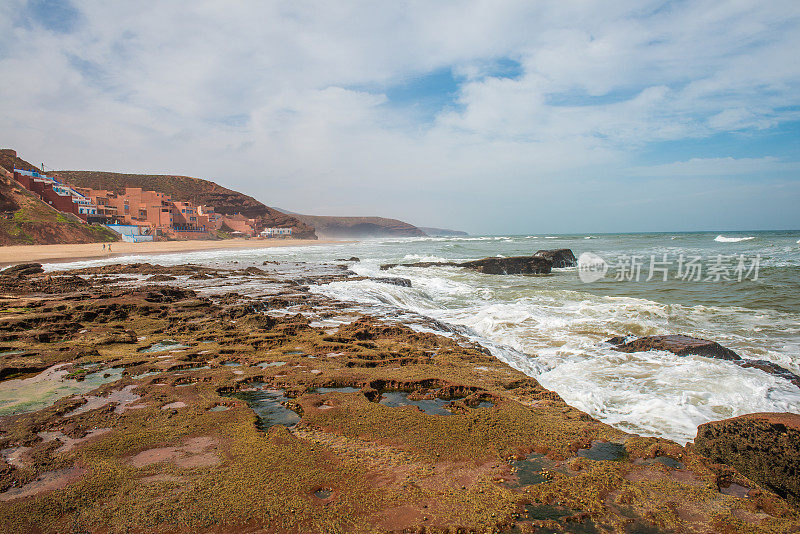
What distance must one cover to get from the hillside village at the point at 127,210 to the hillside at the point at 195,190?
51.1ft

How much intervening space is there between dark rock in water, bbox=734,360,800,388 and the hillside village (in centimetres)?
6148

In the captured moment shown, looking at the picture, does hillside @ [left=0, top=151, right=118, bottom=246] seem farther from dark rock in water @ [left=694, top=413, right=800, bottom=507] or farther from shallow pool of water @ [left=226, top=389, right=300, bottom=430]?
dark rock in water @ [left=694, top=413, right=800, bottom=507]

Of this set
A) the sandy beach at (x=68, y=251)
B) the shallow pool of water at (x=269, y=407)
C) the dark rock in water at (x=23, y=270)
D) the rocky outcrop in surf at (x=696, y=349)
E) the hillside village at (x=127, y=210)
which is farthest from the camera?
the hillside village at (x=127, y=210)

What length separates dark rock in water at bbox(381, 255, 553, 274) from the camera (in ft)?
65.5

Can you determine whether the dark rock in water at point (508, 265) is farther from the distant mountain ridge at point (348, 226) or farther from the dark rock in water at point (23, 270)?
the distant mountain ridge at point (348, 226)

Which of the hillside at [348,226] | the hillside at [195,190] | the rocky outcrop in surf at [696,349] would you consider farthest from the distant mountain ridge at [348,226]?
the rocky outcrop in surf at [696,349]

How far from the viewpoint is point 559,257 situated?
23.2 m

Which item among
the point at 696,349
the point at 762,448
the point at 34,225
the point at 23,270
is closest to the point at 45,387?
the point at 762,448

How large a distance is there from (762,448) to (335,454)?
2919 millimetres

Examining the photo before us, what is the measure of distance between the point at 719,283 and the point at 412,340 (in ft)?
50.8

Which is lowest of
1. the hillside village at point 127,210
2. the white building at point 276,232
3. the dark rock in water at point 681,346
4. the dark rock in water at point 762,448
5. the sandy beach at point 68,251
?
the dark rock in water at point 681,346

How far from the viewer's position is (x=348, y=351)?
18.3ft

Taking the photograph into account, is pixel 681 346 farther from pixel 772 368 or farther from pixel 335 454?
pixel 335 454

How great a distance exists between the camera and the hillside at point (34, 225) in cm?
3878
